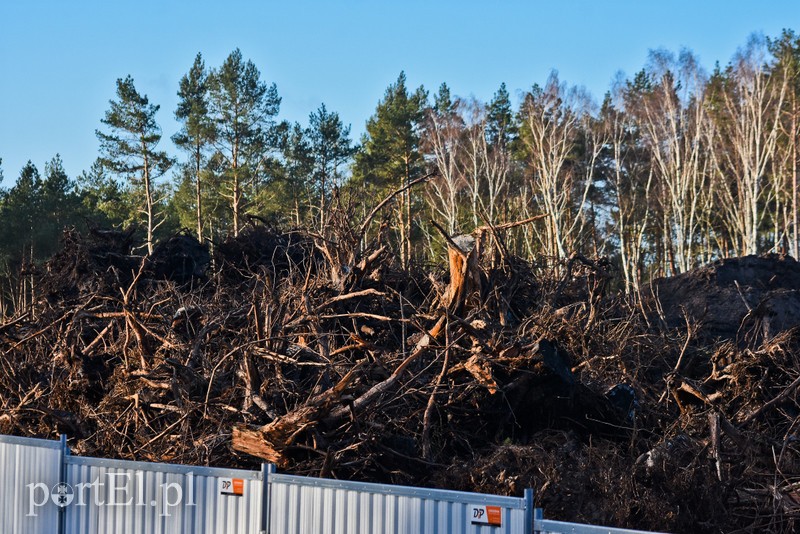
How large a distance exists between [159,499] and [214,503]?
47 cm

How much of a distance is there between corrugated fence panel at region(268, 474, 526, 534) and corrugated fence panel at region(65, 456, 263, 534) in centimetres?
20

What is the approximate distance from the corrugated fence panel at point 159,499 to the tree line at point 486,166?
2667 centimetres

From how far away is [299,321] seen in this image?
755 cm

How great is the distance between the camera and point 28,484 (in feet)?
20.1

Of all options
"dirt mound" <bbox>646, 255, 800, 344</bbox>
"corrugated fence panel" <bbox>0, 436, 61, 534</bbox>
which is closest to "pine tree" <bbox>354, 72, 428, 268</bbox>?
"dirt mound" <bbox>646, 255, 800, 344</bbox>

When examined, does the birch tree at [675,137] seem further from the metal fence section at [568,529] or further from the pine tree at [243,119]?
the metal fence section at [568,529]

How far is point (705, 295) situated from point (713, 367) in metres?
4.57

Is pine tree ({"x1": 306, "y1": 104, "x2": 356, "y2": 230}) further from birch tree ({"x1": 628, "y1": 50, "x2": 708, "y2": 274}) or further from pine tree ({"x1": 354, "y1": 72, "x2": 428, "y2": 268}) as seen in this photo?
Answer: birch tree ({"x1": 628, "y1": 50, "x2": 708, "y2": 274})

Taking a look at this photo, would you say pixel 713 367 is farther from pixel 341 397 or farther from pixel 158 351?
pixel 158 351

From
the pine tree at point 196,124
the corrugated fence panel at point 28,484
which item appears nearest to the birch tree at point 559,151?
the pine tree at point 196,124

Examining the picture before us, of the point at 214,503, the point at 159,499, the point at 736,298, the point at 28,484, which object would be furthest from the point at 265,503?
the point at 736,298

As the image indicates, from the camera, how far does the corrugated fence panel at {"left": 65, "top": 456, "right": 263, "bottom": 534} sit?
15.9 ft

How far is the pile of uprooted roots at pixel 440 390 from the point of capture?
6.07m

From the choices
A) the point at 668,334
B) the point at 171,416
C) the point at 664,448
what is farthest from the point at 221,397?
the point at 668,334
